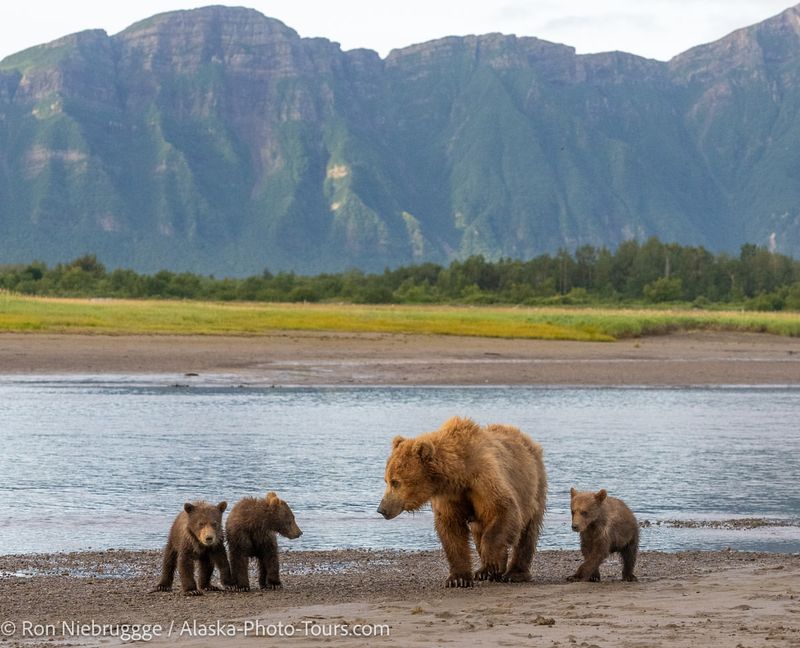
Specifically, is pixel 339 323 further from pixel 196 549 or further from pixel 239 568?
pixel 196 549

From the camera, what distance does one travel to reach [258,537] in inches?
412

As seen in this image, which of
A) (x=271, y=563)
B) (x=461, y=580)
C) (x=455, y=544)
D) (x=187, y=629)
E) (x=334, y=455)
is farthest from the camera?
(x=334, y=455)

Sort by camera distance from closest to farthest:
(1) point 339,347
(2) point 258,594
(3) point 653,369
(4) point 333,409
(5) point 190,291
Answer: (2) point 258,594 < (4) point 333,409 < (3) point 653,369 < (1) point 339,347 < (5) point 190,291

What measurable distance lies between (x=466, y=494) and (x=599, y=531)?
1.10m

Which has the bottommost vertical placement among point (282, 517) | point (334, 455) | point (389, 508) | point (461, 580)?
point (334, 455)

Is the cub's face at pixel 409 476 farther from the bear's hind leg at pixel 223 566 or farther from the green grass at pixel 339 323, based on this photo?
the green grass at pixel 339 323

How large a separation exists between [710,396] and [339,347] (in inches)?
567

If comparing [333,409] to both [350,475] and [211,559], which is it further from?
[211,559]

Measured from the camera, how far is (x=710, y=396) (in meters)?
34.2

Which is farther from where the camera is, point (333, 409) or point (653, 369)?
point (653, 369)

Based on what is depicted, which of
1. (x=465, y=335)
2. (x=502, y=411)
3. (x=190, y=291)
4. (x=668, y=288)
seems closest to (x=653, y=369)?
(x=465, y=335)

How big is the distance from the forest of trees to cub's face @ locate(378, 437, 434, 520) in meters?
78.3

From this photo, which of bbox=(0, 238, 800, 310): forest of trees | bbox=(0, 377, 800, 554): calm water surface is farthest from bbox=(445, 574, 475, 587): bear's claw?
bbox=(0, 238, 800, 310): forest of trees

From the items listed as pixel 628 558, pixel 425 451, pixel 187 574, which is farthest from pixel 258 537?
pixel 628 558
